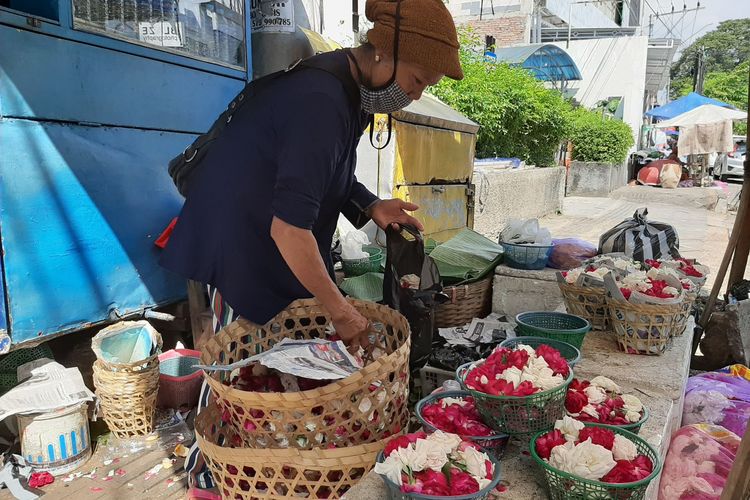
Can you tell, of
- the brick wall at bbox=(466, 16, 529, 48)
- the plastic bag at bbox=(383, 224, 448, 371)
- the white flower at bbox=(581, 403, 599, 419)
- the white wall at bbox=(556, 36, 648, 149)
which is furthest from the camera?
the white wall at bbox=(556, 36, 648, 149)

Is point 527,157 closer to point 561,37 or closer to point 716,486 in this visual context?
point 716,486

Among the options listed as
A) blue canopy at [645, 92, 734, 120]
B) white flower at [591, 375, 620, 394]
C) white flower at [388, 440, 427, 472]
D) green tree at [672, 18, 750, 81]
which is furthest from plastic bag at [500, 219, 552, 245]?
green tree at [672, 18, 750, 81]

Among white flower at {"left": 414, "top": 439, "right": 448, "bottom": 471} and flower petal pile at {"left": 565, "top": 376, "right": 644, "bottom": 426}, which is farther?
flower petal pile at {"left": 565, "top": 376, "right": 644, "bottom": 426}

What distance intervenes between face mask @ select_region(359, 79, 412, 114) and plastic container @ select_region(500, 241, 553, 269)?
1.80 m

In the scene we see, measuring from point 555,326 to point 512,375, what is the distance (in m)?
1.16

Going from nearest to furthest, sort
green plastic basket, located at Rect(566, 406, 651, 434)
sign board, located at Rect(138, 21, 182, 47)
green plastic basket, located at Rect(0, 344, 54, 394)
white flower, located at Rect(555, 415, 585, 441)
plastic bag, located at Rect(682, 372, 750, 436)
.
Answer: white flower, located at Rect(555, 415, 585, 441)
green plastic basket, located at Rect(566, 406, 651, 434)
plastic bag, located at Rect(682, 372, 750, 436)
green plastic basket, located at Rect(0, 344, 54, 394)
sign board, located at Rect(138, 21, 182, 47)

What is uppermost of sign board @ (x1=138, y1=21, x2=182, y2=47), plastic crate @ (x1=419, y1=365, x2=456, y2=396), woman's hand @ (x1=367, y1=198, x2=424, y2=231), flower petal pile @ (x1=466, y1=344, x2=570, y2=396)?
sign board @ (x1=138, y1=21, x2=182, y2=47)

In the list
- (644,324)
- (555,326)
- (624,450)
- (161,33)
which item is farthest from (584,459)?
(161,33)

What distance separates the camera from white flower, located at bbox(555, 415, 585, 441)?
150 cm

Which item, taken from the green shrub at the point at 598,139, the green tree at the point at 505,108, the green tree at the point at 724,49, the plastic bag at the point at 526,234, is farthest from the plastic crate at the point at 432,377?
the green tree at the point at 724,49

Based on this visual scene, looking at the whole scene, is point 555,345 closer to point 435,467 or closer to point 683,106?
point 435,467

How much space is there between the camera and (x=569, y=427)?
1.52m

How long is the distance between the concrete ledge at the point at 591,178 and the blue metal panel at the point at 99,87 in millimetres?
15727

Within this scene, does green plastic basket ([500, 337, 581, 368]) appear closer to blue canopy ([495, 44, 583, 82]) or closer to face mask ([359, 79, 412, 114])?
face mask ([359, 79, 412, 114])
